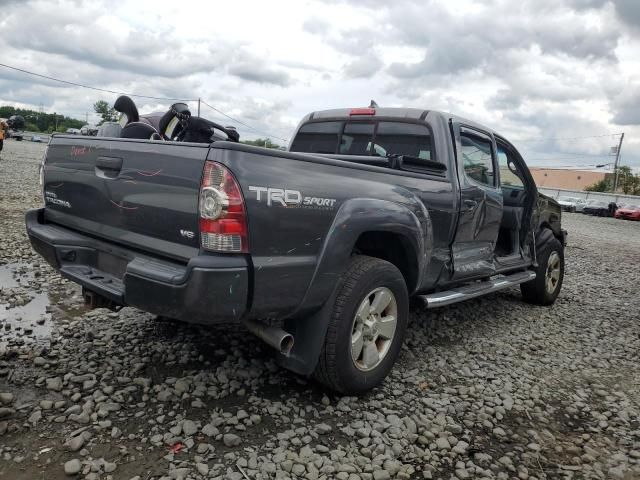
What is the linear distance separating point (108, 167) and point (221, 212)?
953 millimetres

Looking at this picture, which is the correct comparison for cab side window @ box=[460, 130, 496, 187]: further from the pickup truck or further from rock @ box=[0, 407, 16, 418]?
rock @ box=[0, 407, 16, 418]

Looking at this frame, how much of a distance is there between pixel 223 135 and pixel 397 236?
5.87 ft

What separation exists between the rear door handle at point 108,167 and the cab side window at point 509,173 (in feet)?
12.8

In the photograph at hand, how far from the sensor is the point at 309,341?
279cm

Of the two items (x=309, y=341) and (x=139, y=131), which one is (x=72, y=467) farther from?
(x=139, y=131)

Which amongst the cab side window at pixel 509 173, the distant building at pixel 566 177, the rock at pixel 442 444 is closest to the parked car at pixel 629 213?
the cab side window at pixel 509 173

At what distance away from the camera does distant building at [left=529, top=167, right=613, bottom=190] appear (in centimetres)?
8000

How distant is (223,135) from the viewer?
4156 mm

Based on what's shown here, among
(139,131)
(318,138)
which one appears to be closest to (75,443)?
(139,131)

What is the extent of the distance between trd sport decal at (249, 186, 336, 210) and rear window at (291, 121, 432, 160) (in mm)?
1697

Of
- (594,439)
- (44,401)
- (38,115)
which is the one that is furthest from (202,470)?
(38,115)

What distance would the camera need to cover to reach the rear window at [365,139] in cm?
416

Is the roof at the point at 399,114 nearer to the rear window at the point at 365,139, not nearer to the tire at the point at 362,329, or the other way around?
the rear window at the point at 365,139

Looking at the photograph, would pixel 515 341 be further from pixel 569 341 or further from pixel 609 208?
pixel 609 208
